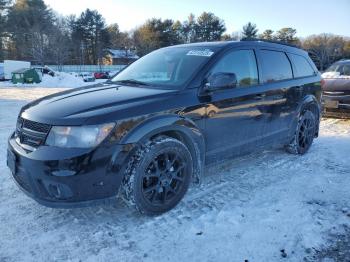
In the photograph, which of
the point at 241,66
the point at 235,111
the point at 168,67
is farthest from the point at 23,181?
the point at 241,66

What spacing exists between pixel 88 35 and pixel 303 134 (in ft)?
219

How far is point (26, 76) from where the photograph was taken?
29.5 metres

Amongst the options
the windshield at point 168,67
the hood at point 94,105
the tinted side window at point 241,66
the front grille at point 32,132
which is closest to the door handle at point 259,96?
the tinted side window at point 241,66

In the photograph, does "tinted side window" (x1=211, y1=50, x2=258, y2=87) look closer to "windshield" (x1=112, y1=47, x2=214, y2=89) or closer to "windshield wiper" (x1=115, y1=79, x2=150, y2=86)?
"windshield" (x1=112, y1=47, x2=214, y2=89)

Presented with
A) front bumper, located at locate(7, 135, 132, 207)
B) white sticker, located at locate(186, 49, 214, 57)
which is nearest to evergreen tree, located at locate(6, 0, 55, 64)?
white sticker, located at locate(186, 49, 214, 57)

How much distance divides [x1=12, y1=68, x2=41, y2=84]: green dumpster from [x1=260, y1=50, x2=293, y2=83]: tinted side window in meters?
28.0

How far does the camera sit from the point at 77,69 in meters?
58.2

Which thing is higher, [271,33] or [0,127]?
[271,33]

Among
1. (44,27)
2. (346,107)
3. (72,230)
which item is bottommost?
(72,230)

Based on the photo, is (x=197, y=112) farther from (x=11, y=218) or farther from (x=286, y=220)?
(x=11, y=218)

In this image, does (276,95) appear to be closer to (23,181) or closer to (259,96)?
(259,96)

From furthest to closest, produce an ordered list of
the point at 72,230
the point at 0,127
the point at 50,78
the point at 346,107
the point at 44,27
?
the point at 44,27 < the point at 50,78 < the point at 346,107 < the point at 0,127 < the point at 72,230

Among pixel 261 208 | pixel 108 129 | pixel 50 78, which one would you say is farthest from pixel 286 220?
pixel 50 78

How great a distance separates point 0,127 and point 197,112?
5.74m
